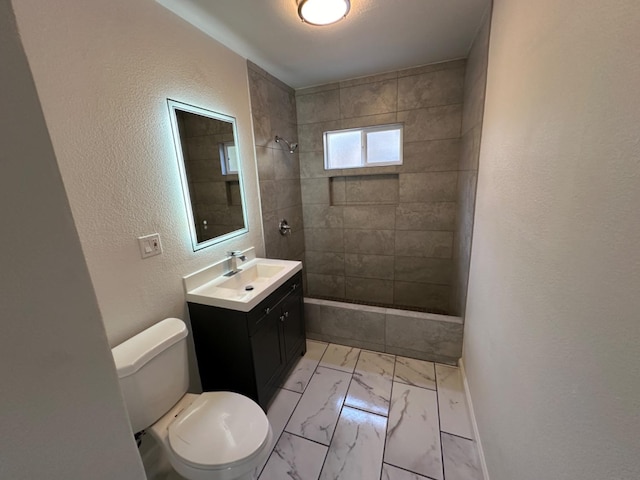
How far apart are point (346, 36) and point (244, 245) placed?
1.71 m

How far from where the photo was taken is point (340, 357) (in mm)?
2256

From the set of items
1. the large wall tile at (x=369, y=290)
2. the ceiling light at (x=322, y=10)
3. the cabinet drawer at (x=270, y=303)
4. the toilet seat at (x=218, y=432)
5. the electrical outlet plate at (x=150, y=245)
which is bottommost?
the large wall tile at (x=369, y=290)

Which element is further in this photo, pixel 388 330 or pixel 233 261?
pixel 388 330

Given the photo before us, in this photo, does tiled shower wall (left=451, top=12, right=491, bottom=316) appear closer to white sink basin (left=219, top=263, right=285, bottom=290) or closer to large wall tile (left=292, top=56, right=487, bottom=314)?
large wall tile (left=292, top=56, right=487, bottom=314)

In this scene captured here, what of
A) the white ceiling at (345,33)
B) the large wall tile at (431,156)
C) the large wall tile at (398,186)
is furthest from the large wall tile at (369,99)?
the large wall tile at (431,156)

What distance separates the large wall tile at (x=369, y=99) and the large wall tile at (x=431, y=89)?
0.24ft

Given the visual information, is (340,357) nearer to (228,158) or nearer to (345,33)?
(228,158)

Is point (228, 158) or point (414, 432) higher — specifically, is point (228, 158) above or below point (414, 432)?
above

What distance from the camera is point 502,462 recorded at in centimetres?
112

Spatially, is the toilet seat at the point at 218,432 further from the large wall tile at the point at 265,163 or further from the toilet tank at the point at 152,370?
the large wall tile at the point at 265,163

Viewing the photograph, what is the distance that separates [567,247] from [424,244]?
2071 mm

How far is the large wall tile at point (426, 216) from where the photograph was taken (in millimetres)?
2559

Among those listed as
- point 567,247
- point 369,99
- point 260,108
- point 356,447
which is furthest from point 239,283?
point 369,99

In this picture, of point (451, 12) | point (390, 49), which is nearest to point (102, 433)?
point (451, 12)
